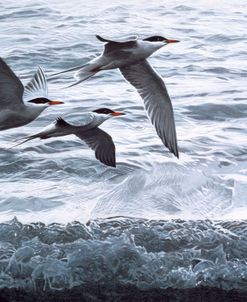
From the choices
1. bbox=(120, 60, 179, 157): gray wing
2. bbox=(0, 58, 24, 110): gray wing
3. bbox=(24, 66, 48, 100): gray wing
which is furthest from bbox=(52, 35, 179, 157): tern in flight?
bbox=(0, 58, 24, 110): gray wing

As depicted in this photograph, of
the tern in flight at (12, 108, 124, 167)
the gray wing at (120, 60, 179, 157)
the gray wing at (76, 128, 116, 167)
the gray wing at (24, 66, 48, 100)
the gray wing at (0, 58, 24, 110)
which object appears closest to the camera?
the gray wing at (0, 58, 24, 110)

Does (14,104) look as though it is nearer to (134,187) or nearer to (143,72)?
(143,72)

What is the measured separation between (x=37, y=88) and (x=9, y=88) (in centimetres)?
41

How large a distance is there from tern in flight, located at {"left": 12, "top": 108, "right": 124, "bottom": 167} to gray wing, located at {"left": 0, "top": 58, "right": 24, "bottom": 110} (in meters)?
0.17

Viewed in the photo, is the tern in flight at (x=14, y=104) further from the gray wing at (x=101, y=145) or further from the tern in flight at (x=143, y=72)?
the gray wing at (x=101, y=145)

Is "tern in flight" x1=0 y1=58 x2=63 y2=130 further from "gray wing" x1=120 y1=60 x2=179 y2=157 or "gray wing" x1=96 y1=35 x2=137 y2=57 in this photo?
"gray wing" x1=120 y1=60 x2=179 y2=157

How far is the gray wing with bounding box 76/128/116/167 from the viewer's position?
479 cm

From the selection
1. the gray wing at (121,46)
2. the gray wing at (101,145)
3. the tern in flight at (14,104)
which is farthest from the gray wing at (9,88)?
the gray wing at (101,145)

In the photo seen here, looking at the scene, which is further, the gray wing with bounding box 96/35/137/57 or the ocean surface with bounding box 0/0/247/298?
the ocean surface with bounding box 0/0/247/298

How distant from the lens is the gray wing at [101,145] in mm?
4785

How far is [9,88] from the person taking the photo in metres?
4.11

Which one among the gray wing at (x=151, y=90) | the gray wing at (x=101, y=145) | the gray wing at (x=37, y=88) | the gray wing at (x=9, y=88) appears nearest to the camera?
the gray wing at (x=9, y=88)

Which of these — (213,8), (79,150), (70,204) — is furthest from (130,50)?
(213,8)

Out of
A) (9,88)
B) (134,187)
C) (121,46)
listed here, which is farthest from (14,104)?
(134,187)
